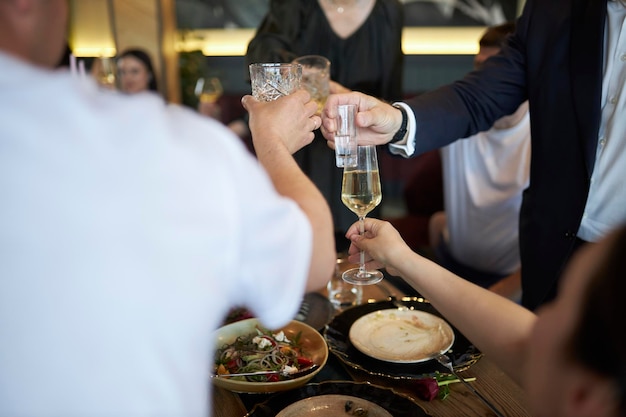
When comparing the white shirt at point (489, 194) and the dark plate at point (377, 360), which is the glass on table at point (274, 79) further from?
the white shirt at point (489, 194)

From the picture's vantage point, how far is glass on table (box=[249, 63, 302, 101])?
1251 millimetres

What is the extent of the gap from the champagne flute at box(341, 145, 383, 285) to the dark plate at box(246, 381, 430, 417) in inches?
9.1

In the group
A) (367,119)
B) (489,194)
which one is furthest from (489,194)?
(367,119)

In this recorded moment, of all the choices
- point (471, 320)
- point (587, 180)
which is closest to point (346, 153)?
point (471, 320)

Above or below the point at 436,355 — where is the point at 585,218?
above

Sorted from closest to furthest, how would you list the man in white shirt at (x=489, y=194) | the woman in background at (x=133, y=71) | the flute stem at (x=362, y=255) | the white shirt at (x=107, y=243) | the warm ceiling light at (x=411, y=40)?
the white shirt at (x=107, y=243)
the flute stem at (x=362, y=255)
the man in white shirt at (x=489, y=194)
the woman in background at (x=133, y=71)
the warm ceiling light at (x=411, y=40)

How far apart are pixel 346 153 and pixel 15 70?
0.76m

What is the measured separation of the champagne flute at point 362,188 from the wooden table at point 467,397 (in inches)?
10.1

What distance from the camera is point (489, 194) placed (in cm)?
265

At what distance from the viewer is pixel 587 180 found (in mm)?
1684

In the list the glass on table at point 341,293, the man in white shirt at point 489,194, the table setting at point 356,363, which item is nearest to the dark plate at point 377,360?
the table setting at point 356,363

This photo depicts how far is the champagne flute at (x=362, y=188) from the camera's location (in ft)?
4.25

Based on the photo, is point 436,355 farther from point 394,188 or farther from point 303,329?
point 394,188

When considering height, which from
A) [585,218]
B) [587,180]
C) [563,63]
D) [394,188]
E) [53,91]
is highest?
[53,91]
